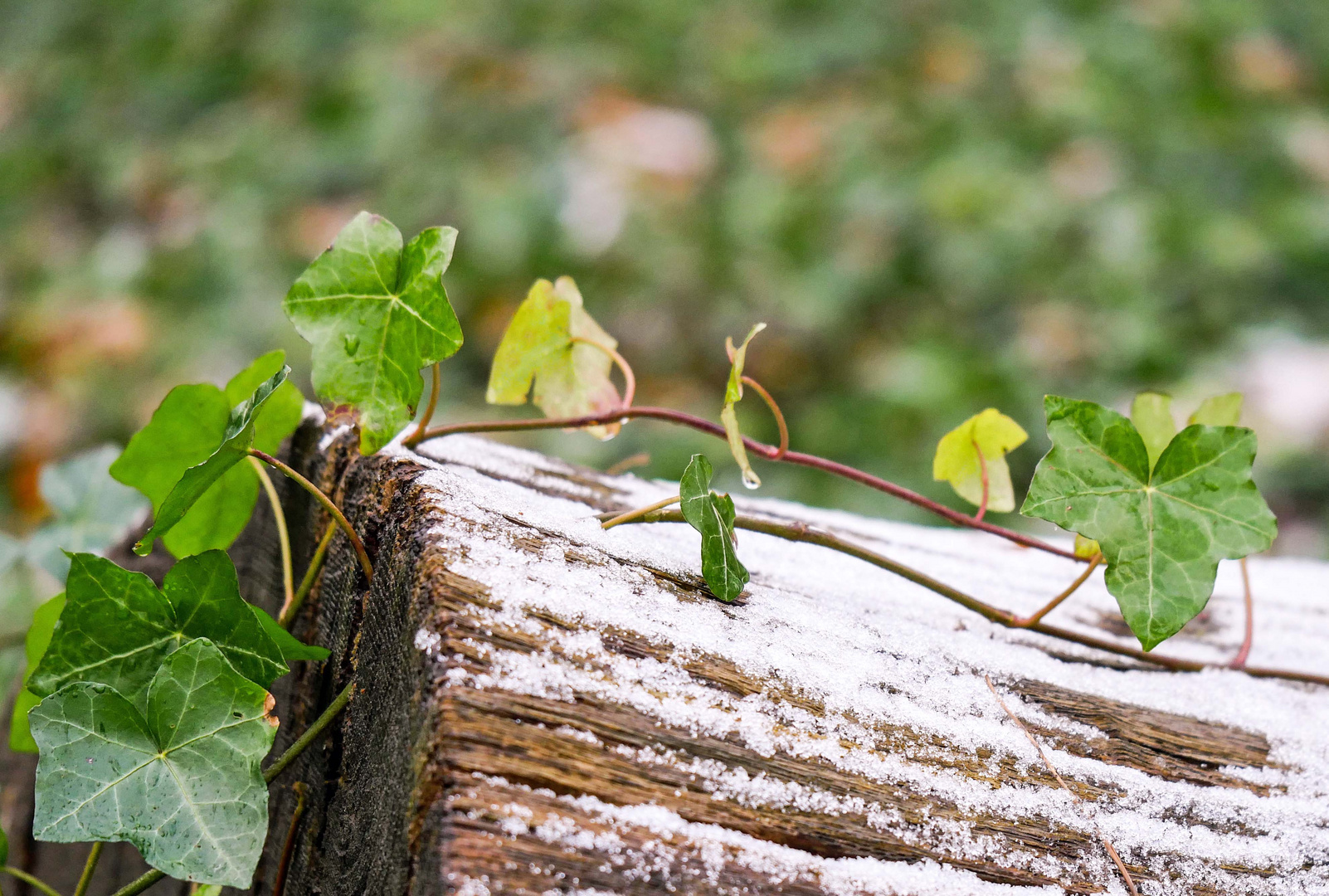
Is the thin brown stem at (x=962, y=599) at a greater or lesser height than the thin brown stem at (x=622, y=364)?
lesser

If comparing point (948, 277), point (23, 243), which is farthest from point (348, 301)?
point (23, 243)

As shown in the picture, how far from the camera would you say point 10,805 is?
31.8 inches

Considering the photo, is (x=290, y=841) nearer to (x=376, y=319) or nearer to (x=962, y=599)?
(x=376, y=319)

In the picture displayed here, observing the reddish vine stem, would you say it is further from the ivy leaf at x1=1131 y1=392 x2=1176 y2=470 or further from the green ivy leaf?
the green ivy leaf

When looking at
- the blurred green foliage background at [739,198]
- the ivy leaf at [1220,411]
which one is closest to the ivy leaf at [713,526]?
the ivy leaf at [1220,411]

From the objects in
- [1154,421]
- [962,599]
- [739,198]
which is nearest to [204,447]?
[962,599]

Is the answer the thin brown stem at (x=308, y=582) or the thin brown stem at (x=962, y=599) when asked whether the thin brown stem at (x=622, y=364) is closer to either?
the thin brown stem at (x=962, y=599)

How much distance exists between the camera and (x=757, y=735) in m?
0.40

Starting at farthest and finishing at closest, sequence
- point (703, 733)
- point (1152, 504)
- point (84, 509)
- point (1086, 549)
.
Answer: point (84, 509) < point (1086, 549) < point (1152, 504) < point (703, 733)

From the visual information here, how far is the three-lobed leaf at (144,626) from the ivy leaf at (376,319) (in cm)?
10

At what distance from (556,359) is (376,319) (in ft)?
0.47

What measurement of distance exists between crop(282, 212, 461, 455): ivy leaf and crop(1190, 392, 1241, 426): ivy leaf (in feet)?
1.68

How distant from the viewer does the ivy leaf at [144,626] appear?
0.44 m

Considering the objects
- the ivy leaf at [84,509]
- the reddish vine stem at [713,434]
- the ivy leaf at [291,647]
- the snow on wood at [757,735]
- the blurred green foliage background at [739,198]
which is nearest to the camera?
the snow on wood at [757,735]
